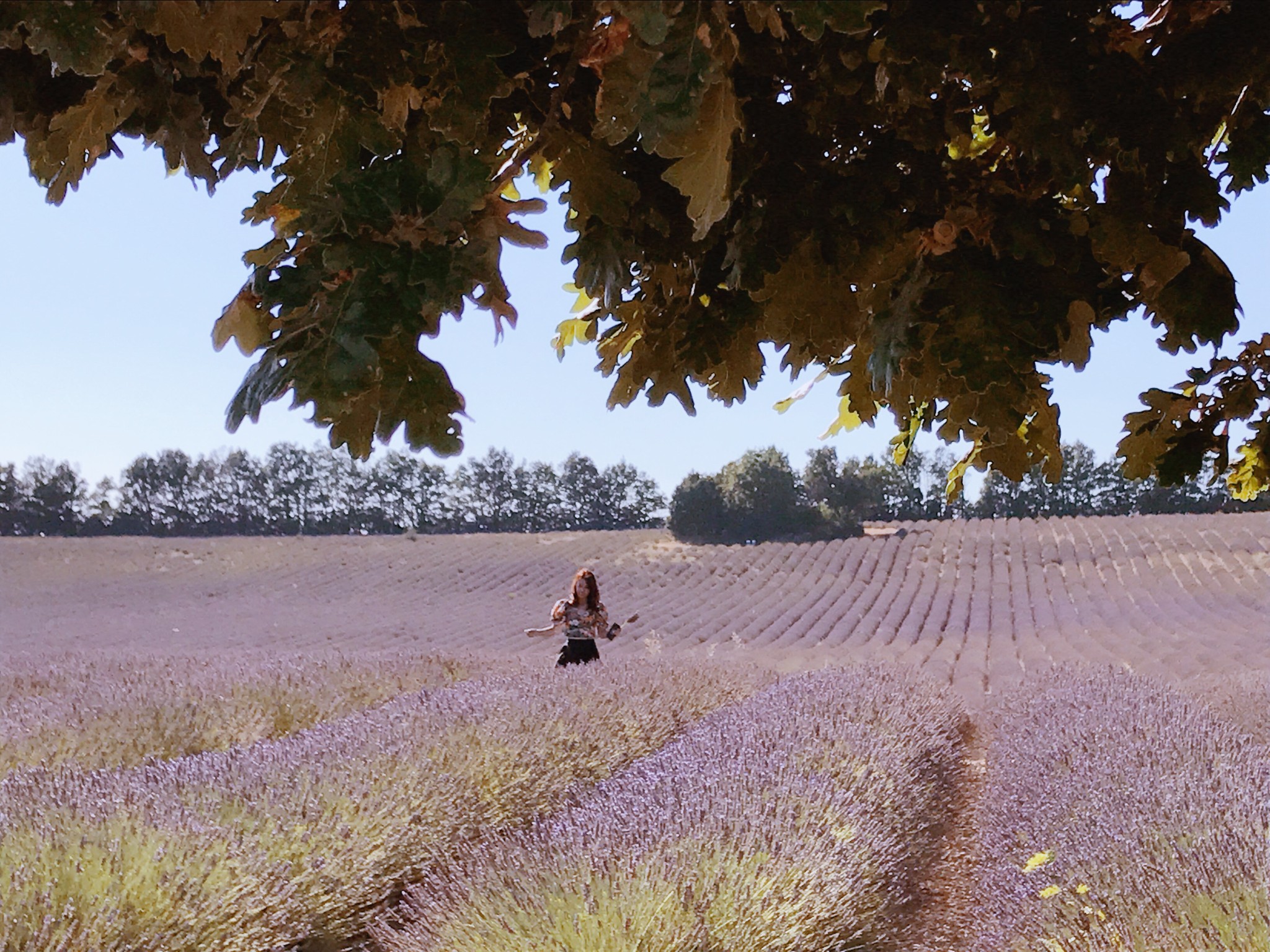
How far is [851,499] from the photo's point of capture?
109 feet

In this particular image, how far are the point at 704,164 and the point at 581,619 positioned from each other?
6.10 meters

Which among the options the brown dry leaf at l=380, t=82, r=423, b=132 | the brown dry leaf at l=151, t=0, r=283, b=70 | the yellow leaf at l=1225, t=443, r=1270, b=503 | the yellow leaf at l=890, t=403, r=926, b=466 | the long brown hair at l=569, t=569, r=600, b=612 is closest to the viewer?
the brown dry leaf at l=151, t=0, r=283, b=70

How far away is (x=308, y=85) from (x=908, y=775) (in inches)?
185

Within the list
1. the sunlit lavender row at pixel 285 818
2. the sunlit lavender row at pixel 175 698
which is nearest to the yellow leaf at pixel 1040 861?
the sunlit lavender row at pixel 285 818

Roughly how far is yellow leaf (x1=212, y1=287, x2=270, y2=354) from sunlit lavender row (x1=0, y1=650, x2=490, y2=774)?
4593mm

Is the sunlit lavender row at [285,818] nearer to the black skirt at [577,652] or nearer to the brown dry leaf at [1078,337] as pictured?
the black skirt at [577,652]

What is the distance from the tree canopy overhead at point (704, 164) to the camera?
2.23 feet

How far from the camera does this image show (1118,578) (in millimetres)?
17344

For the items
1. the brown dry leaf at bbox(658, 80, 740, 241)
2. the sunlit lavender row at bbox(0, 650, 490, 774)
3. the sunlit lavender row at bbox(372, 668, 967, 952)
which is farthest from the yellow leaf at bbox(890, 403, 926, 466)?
the sunlit lavender row at bbox(0, 650, 490, 774)

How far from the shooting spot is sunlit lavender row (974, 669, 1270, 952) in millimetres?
2721

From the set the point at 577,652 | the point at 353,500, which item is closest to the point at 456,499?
the point at 353,500

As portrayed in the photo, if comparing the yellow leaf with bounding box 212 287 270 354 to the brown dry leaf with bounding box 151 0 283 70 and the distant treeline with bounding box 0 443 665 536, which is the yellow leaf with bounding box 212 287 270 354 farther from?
the distant treeline with bounding box 0 443 665 536

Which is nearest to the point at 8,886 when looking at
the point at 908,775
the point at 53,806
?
the point at 53,806

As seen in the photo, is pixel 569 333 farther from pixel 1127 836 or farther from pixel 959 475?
pixel 1127 836
